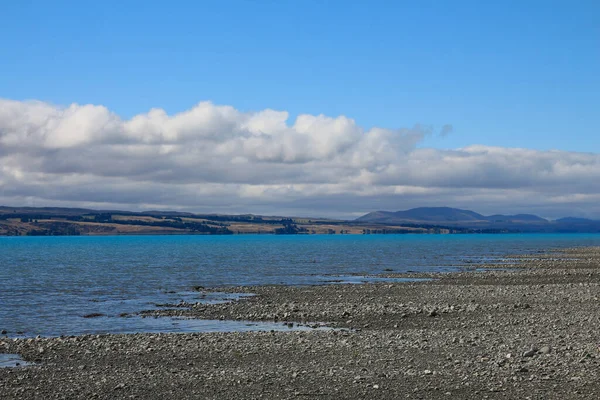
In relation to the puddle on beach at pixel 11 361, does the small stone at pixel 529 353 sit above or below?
above

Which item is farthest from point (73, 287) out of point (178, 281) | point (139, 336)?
point (139, 336)

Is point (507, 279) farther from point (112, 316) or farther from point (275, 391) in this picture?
point (275, 391)

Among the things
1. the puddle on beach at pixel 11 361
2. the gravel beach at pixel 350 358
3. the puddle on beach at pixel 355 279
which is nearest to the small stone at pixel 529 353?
the gravel beach at pixel 350 358

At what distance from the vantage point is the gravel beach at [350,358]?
1925 cm

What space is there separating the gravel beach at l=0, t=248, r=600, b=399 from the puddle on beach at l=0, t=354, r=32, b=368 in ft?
1.49

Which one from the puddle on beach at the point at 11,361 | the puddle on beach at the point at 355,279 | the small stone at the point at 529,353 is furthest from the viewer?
the puddle on beach at the point at 355,279

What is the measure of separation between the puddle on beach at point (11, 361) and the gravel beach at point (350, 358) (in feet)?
1.49

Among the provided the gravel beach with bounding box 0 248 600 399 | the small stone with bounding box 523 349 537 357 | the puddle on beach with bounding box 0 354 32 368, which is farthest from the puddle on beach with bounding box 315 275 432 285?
the small stone with bounding box 523 349 537 357

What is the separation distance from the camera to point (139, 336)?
29453 millimetres

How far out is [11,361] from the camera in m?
24.6

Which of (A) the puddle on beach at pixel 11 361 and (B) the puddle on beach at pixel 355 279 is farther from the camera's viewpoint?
(B) the puddle on beach at pixel 355 279

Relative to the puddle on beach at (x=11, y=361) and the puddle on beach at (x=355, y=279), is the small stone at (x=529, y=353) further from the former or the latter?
the puddle on beach at (x=355, y=279)

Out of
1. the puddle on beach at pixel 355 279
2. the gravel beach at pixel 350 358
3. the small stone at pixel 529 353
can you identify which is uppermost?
the small stone at pixel 529 353

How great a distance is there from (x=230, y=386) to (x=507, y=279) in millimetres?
47004
